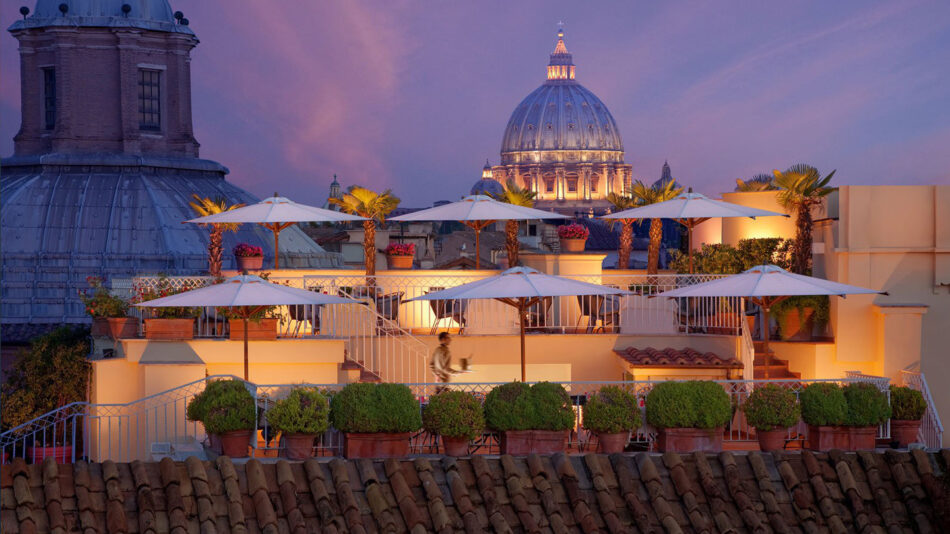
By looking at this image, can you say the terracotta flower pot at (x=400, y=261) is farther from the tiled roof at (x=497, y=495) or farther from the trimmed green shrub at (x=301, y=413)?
the tiled roof at (x=497, y=495)

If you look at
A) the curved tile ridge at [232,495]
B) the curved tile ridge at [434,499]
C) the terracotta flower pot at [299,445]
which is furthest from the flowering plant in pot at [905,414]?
the curved tile ridge at [232,495]

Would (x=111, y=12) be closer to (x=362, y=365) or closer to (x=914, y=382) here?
(x=362, y=365)

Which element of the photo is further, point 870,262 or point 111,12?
point 111,12

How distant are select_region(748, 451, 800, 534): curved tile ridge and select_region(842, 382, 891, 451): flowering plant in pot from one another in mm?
1421

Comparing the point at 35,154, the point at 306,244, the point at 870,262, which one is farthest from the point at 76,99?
the point at 870,262

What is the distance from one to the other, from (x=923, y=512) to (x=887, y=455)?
818mm

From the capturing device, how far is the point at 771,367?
68.3 ft

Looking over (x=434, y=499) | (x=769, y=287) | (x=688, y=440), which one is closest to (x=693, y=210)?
(x=769, y=287)

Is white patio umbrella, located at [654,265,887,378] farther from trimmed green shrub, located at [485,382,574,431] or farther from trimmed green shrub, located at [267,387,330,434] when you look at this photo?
trimmed green shrub, located at [267,387,330,434]

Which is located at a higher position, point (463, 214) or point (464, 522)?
point (463, 214)

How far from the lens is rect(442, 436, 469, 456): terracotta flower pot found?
1343cm

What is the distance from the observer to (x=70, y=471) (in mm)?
11930

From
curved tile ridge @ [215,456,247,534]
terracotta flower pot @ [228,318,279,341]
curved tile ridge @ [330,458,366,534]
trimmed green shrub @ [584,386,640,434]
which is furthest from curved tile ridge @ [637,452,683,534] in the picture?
terracotta flower pot @ [228,318,279,341]

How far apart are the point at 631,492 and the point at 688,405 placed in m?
1.54
